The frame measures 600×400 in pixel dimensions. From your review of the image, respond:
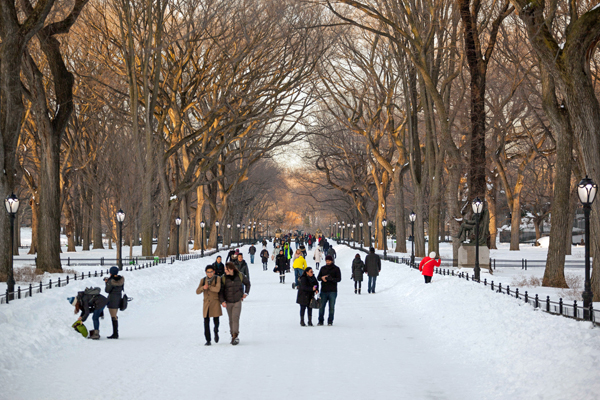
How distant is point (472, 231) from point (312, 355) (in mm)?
20558

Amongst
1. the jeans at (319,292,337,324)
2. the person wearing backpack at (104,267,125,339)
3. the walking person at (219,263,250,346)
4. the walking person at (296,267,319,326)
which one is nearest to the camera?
the walking person at (219,263,250,346)

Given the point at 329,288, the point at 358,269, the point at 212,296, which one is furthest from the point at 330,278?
the point at 358,269

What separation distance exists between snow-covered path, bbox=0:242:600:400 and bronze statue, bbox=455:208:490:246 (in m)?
13.2

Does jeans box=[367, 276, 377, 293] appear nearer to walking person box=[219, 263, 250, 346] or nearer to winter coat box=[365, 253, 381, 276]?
winter coat box=[365, 253, 381, 276]

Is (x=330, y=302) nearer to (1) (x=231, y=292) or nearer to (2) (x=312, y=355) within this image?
(1) (x=231, y=292)

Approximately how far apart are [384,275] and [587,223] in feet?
53.2

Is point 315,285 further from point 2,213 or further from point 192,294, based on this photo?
point 2,213

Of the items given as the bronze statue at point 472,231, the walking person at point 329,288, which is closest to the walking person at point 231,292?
the walking person at point 329,288

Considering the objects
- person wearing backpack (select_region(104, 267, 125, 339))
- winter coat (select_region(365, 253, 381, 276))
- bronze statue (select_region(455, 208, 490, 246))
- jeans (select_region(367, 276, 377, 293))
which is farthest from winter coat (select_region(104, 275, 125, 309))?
bronze statue (select_region(455, 208, 490, 246))

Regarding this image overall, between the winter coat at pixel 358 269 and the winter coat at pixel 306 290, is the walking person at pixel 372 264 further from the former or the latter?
the winter coat at pixel 306 290

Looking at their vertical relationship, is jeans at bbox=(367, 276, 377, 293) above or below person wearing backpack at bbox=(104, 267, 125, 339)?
below

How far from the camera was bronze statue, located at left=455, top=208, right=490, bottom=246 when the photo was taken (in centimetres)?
2941

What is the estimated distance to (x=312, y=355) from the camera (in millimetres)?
11125

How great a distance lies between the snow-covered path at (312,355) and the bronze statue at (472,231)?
13.2m
